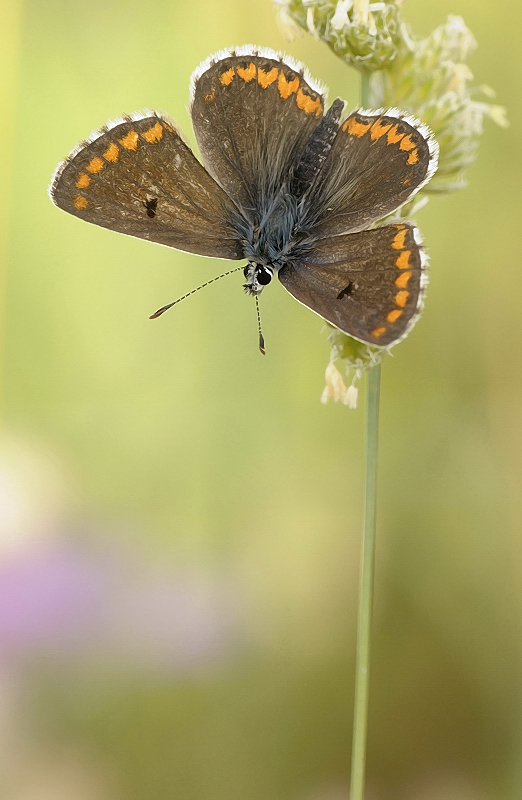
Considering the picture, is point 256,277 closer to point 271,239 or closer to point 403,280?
point 271,239

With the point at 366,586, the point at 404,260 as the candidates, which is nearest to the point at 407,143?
the point at 404,260

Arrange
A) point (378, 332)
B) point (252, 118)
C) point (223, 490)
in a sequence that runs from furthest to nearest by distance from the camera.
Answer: point (223, 490), point (252, 118), point (378, 332)

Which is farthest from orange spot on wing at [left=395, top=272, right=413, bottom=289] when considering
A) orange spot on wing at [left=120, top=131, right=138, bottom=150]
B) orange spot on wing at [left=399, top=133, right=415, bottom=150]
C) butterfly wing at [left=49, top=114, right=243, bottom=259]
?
orange spot on wing at [left=120, top=131, right=138, bottom=150]

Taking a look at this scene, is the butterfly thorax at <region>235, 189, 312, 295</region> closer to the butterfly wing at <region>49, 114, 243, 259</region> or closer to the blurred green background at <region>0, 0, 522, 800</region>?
the butterfly wing at <region>49, 114, 243, 259</region>

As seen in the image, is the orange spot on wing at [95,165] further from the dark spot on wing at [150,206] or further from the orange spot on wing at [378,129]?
the orange spot on wing at [378,129]

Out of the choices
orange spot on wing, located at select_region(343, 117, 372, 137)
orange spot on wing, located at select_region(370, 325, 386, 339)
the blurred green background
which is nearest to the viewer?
orange spot on wing, located at select_region(370, 325, 386, 339)
